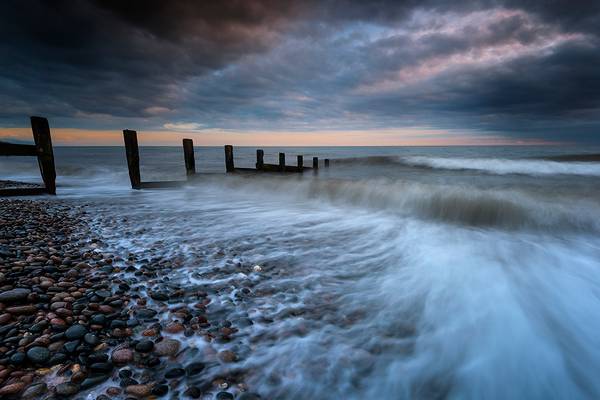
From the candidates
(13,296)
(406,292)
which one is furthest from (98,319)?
(406,292)

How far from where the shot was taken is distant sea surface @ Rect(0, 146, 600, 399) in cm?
208

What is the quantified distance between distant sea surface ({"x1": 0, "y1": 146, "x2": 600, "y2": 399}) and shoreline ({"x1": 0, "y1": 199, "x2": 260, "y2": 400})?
1.01 feet

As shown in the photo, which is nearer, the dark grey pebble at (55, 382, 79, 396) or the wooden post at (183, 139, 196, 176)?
the dark grey pebble at (55, 382, 79, 396)

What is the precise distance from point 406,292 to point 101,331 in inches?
118

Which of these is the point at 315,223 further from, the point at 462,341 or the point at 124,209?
the point at 124,209

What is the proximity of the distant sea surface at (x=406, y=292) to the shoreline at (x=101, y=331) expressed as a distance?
1.01 ft

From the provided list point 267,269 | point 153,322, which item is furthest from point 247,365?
point 267,269

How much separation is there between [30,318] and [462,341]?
3.55m

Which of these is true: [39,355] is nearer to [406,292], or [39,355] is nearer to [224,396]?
[224,396]

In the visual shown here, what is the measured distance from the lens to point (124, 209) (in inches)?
284

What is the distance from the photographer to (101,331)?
7.08ft

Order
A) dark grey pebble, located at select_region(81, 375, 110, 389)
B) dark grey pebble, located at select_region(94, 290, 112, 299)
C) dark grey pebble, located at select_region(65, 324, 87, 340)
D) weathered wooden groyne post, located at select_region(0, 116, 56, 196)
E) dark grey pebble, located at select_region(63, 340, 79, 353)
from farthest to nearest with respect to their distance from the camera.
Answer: weathered wooden groyne post, located at select_region(0, 116, 56, 196) → dark grey pebble, located at select_region(94, 290, 112, 299) → dark grey pebble, located at select_region(65, 324, 87, 340) → dark grey pebble, located at select_region(63, 340, 79, 353) → dark grey pebble, located at select_region(81, 375, 110, 389)

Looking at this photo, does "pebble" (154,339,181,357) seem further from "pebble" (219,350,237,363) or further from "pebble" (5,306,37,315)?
"pebble" (5,306,37,315)

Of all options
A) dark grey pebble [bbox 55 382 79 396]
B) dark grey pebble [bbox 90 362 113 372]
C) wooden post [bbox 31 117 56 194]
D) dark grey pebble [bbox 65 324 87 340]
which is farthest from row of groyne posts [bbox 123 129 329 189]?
dark grey pebble [bbox 55 382 79 396]
